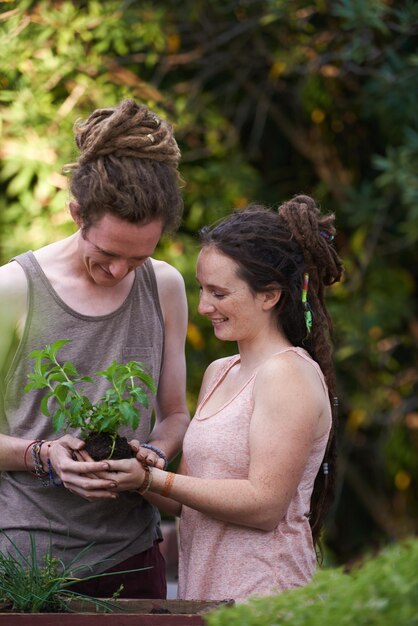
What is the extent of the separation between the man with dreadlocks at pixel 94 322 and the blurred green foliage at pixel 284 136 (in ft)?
8.36

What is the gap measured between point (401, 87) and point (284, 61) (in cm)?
65

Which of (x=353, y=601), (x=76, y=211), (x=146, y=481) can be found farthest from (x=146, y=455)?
(x=353, y=601)

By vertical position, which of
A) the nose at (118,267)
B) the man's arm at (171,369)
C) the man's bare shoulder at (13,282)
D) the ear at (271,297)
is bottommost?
the man's arm at (171,369)

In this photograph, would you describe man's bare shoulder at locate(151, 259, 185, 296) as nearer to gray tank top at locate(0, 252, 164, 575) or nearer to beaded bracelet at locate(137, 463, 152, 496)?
gray tank top at locate(0, 252, 164, 575)

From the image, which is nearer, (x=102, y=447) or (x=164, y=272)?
(x=102, y=447)

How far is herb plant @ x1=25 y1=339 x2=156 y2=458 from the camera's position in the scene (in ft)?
7.88

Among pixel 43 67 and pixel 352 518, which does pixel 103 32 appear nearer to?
pixel 43 67

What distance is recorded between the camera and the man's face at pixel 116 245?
8.21 ft

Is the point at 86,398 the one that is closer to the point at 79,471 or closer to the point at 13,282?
the point at 79,471

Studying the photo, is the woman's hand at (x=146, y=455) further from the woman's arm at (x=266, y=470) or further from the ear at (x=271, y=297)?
the ear at (x=271, y=297)

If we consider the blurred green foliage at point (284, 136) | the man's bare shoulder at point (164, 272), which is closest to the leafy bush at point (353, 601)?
the man's bare shoulder at point (164, 272)

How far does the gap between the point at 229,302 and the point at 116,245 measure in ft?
1.02

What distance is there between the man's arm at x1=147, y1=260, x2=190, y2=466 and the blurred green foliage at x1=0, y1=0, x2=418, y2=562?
249 centimetres

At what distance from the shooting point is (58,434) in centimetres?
262
